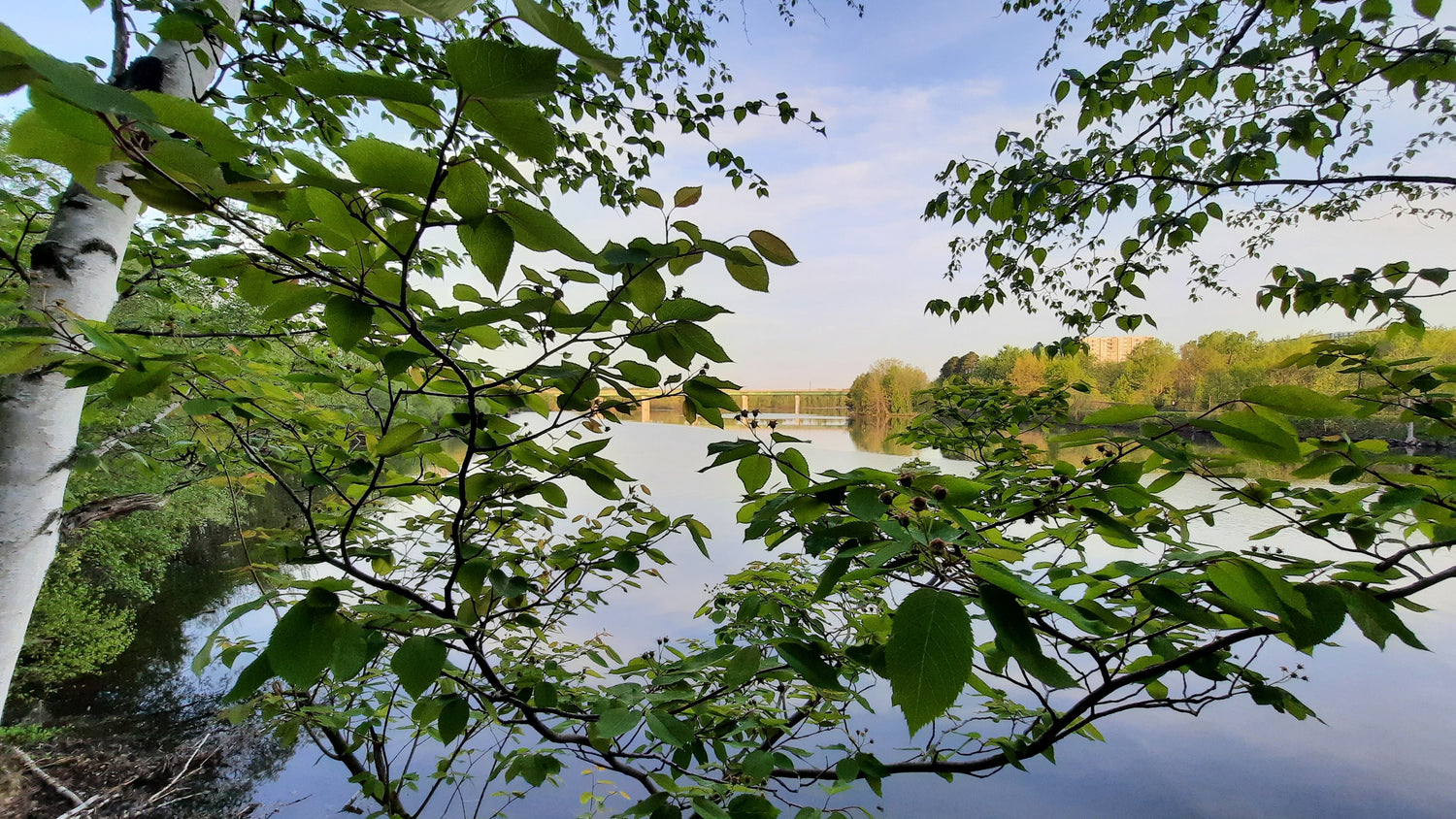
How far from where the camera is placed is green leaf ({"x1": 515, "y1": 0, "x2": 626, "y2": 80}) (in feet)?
1.19

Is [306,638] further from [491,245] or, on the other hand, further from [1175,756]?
[1175,756]

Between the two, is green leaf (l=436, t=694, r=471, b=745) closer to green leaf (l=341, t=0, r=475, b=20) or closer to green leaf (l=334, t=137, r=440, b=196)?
green leaf (l=334, t=137, r=440, b=196)

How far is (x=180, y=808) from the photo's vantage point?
4324mm

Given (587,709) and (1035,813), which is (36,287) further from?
(1035,813)

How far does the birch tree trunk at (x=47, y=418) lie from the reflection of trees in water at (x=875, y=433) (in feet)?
36.7

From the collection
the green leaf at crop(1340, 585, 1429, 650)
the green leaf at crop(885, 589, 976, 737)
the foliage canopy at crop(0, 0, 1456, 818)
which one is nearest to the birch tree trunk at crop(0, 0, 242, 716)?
the foliage canopy at crop(0, 0, 1456, 818)

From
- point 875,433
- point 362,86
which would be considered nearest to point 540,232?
point 362,86

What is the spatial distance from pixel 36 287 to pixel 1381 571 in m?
2.23

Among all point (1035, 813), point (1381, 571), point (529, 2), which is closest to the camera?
point (529, 2)

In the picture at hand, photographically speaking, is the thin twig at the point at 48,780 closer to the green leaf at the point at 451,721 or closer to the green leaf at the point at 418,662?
the green leaf at the point at 451,721

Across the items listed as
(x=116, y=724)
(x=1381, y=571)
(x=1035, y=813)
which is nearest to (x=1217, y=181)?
(x=1381, y=571)

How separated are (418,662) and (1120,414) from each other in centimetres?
93

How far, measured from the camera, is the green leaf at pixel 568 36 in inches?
14.2

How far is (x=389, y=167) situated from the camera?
1.46ft
